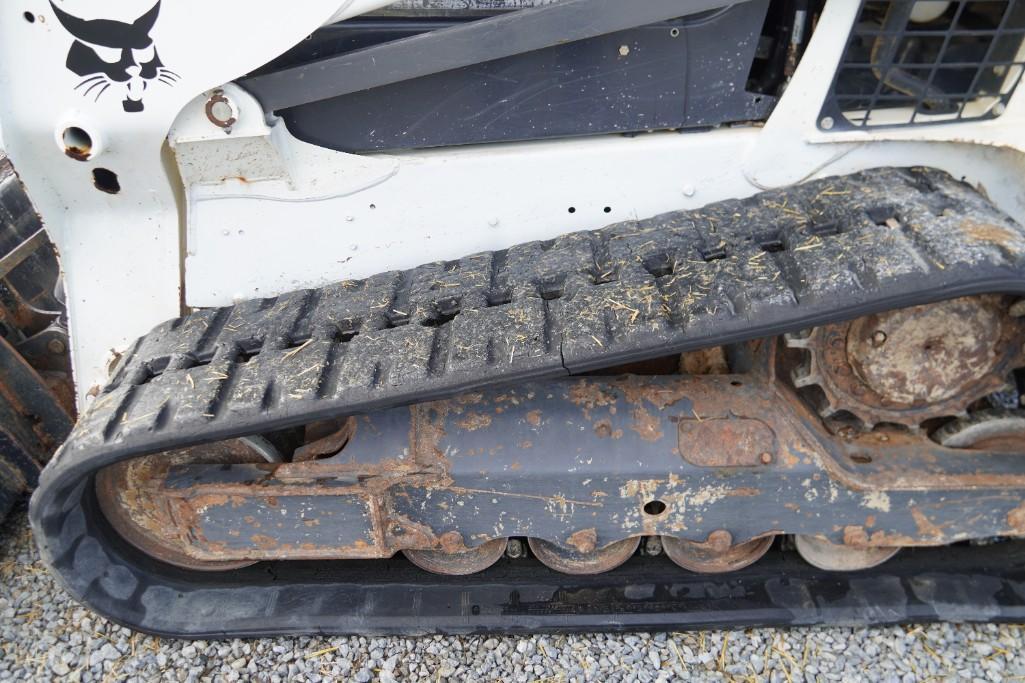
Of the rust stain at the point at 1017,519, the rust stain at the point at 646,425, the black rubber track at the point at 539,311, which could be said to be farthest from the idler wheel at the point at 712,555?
the black rubber track at the point at 539,311

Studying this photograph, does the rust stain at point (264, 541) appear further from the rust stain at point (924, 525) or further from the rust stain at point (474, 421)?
the rust stain at point (924, 525)

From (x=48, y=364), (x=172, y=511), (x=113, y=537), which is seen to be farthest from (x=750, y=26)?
(x=48, y=364)

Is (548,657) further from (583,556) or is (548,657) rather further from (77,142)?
(77,142)

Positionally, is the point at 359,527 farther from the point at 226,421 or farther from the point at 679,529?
the point at 679,529

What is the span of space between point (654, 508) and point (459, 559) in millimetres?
618

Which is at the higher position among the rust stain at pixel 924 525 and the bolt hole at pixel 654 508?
the bolt hole at pixel 654 508

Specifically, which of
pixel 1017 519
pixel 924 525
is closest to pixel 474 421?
pixel 924 525

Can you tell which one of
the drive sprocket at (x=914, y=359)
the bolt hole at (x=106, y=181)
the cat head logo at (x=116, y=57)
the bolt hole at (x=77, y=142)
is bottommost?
the drive sprocket at (x=914, y=359)

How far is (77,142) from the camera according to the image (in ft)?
6.31

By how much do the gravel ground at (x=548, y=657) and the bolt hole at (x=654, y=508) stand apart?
45 centimetres

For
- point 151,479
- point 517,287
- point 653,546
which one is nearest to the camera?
point 517,287

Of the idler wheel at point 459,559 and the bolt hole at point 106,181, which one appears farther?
the idler wheel at point 459,559

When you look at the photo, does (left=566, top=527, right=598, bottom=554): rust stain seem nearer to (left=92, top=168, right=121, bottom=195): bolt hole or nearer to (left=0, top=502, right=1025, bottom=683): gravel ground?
(left=0, top=502, right=1025, bottom=683): gravel ground

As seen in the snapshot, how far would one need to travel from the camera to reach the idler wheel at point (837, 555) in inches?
93.1
